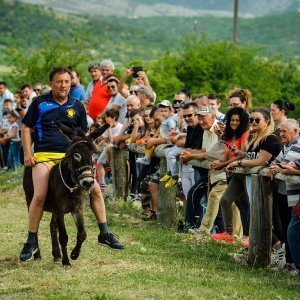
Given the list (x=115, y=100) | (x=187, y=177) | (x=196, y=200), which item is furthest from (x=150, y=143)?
(x=115, y=100)

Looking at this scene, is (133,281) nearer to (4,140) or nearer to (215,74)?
(4,140)

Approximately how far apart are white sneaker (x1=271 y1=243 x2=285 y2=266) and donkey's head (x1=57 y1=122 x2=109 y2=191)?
93.5 inches

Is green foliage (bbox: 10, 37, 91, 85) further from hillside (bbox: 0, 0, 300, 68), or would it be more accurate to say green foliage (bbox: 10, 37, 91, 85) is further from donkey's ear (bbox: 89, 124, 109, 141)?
hillside (bbox: 0, 0, 300, 68)

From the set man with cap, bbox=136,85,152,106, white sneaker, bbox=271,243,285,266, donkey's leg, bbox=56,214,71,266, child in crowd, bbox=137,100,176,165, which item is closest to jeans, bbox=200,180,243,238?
white sneaker, bbox=271,243,285,266

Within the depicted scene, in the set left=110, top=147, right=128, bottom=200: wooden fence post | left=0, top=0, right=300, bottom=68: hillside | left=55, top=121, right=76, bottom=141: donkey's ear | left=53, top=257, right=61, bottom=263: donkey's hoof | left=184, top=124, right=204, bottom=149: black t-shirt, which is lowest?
left=0, top=0, right=300, bottom=68: hillside

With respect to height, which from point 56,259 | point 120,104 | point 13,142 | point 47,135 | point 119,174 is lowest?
point 13,142

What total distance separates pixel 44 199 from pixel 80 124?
3.28ft

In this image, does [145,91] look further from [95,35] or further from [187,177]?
[95,35]

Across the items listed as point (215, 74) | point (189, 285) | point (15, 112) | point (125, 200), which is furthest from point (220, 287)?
point (215, 74)

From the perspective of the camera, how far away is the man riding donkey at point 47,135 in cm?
1184

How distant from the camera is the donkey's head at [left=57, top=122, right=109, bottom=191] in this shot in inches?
436

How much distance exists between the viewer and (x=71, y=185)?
37.7 feet

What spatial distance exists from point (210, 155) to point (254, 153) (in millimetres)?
1185

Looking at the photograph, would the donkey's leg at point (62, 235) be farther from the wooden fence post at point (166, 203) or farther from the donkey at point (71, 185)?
the wooden fence post at point (166, 203)
